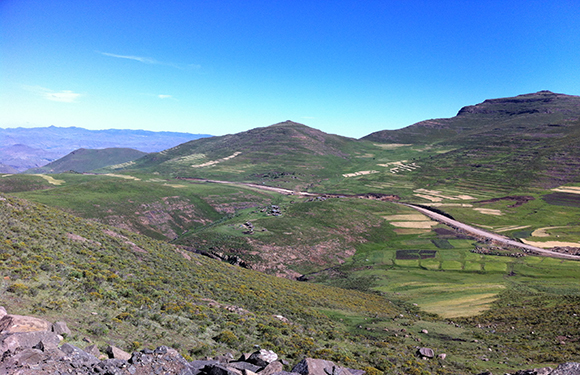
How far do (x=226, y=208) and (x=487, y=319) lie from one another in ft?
363

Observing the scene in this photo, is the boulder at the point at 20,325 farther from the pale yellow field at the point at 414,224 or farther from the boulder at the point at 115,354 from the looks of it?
the pale yellow field at the point at 414,224

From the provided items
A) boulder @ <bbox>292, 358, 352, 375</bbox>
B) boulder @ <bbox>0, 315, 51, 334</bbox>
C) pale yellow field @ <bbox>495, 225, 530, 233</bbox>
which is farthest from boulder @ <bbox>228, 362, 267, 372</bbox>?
pale yellow field @ <bbox>495, 225, 530, 233</bbox>

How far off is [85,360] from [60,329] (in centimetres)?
424

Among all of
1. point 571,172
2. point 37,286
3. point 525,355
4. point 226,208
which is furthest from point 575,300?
point 571,172

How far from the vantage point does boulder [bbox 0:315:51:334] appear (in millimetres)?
13497

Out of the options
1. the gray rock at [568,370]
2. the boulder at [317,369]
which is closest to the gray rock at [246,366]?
the boulder at [317,369]

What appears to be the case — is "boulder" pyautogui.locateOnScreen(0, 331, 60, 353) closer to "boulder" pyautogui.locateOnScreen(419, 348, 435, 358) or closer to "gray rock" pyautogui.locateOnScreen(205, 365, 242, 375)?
"gray rock" pyautogui.locateOnScreen(205, 365, 242, 375)

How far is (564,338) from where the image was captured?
31000 millimetres

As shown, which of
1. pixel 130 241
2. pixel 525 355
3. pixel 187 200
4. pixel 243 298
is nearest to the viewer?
pixel 525 355

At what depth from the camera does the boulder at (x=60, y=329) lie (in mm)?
15391

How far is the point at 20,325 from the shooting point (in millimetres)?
13992

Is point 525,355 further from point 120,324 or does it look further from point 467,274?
point 467,274

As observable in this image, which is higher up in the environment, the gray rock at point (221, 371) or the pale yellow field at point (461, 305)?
the gray rock at point (221, 371)

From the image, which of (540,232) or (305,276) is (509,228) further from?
(305,276)
